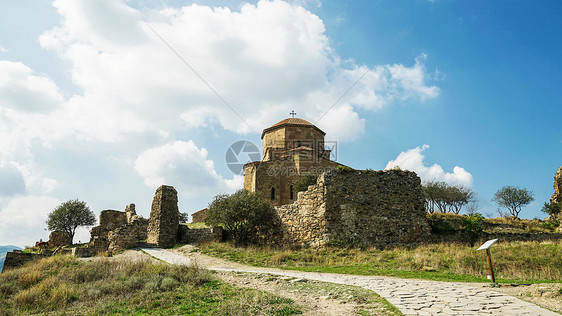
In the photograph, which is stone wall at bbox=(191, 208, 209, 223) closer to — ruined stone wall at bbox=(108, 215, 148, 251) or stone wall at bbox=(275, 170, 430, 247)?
ruined stone wall at bbox=(108, 215, 148, 251)

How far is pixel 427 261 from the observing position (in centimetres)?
1184

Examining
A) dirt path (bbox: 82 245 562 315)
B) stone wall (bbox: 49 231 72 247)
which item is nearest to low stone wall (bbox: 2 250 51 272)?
dirt path (bbox: 82 245 562 315)

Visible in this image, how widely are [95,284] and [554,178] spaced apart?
28.3m

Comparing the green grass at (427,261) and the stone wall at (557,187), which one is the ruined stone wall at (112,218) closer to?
the green grass at (427,261)

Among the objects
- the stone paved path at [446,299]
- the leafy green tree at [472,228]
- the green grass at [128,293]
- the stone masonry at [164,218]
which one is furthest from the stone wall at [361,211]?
the green grass at [128,293]

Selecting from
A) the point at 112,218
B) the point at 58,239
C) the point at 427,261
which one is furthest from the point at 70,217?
the point at 427,261

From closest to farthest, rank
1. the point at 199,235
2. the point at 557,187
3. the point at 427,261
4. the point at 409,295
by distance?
1. the point at 409,295
2. the point at 427,261
3. the point at 199,235
4. the point at 557,187

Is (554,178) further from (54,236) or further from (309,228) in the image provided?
(54,236)

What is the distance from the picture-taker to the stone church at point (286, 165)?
29.9m

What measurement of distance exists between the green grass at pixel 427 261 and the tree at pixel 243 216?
1.93 m

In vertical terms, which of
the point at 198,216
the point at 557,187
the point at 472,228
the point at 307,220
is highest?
the point at 557,187

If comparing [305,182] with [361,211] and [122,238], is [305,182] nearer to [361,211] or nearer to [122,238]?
[361,211]

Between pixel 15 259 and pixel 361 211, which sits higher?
pixel 361 211

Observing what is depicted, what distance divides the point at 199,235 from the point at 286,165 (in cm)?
1291
